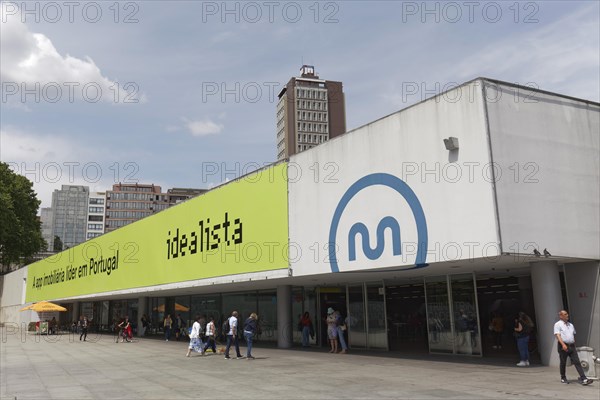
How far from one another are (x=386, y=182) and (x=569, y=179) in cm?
526

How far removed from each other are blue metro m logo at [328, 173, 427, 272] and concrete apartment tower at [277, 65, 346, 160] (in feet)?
434

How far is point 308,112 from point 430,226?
138459 mm

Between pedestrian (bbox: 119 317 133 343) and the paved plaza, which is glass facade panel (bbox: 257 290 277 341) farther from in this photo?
pedestrian (bbox: 119 317 133 343)

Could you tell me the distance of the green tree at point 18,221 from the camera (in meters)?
60.5

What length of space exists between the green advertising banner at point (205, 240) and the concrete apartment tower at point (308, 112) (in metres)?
115

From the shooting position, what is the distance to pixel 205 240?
82.7 feet

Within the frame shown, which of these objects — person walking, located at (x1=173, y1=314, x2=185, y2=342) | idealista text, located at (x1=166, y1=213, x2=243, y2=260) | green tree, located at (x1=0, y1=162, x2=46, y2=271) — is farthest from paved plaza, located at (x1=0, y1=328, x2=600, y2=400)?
green tree, located at (x1=0, y1=162, x2=46, y2=271)

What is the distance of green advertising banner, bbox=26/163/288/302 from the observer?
21.1 metres

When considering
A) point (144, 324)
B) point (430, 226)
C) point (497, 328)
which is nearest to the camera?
point (430, 226)

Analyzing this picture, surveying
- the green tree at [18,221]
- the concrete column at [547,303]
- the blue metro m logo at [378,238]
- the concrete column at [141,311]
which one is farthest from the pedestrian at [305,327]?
the green tree at [18,221]

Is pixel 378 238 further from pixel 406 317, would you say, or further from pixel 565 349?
pixel 406 317

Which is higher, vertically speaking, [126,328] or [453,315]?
[453,315]

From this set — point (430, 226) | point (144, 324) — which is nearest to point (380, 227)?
point (430, 226)

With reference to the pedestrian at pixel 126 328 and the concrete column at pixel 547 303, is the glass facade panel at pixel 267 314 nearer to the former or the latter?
the pedestrian at pixel 126 328
